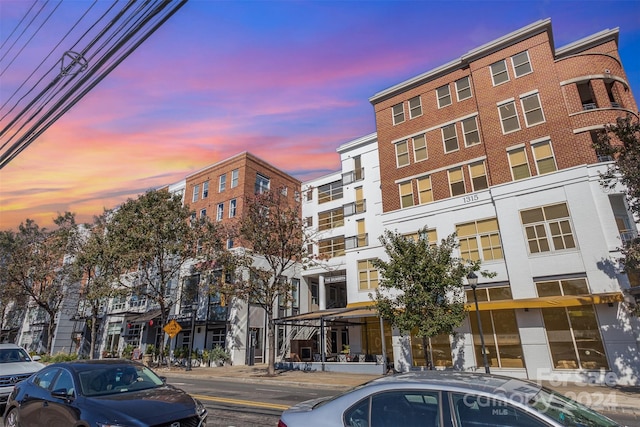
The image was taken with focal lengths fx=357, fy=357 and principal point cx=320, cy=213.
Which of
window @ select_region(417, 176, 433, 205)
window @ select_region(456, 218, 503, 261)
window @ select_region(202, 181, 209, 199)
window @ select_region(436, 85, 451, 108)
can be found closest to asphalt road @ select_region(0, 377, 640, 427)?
window @ select_region(456, 218, 503, 261)

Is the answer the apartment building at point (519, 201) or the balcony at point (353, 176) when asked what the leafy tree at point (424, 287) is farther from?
the balcony at point (353, 176)

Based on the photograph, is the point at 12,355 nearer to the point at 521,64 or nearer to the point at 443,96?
the point at 443,96

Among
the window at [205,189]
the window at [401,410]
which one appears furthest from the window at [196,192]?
the window at [401,410]

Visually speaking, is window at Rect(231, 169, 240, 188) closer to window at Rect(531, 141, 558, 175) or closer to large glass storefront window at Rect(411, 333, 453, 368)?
large glass storefront window at Rect(411, 333, 453, 368)

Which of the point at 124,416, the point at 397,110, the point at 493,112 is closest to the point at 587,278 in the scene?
the point at 493,112

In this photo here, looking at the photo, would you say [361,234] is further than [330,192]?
No

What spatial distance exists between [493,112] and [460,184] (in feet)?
16.7

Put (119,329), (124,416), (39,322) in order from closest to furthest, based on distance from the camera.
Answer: (124,416)
(119,329)
(39,322)

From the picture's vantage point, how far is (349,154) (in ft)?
113

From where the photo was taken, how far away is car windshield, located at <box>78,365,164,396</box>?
19.6 ft

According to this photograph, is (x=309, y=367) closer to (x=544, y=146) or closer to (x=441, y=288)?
(x=441, y=288)

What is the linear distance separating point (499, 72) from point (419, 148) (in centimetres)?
708

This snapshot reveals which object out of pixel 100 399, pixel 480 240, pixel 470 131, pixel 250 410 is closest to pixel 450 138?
pixel 470 131

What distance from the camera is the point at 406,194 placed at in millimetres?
26531
